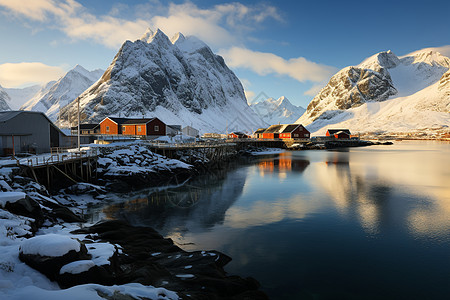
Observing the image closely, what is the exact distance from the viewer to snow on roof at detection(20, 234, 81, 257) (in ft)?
28.0

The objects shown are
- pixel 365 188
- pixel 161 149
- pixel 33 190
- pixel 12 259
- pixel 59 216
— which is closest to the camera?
pixel 12 259

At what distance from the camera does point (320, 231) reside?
17.6m

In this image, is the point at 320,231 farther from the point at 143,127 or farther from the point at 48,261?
the point at 143,127

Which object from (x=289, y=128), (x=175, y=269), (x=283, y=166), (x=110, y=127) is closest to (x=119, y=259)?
(x=175, y=269)

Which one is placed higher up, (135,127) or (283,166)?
(135,127)

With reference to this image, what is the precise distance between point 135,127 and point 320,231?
196 feet

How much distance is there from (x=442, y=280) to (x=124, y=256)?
13834 mm

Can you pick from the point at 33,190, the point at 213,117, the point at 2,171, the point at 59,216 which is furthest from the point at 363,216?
the point at 213,117

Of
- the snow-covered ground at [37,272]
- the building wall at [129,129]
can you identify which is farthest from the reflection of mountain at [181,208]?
the building wall at [129,129]

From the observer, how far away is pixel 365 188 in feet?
102

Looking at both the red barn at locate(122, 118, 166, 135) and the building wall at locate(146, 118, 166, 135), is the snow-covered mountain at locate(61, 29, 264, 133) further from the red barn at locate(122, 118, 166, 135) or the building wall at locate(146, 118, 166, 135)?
the building wall at locate(146, 118, 166, 135)

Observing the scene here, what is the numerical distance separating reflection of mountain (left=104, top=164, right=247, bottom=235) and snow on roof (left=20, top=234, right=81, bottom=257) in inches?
329

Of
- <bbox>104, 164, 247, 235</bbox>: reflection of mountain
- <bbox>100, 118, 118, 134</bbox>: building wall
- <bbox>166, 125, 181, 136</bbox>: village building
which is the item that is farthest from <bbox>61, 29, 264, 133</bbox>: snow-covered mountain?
<bbox>104, 164, 247, 235</bbox>: reflection of mountain

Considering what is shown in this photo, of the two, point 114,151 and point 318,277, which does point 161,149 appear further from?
point 318,277
